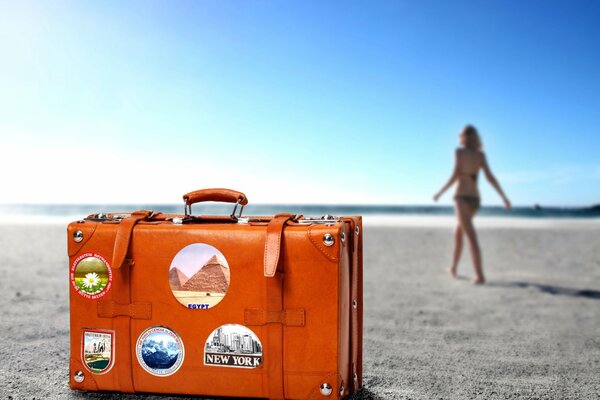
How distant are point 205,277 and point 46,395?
935 mm

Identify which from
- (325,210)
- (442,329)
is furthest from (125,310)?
(325,210)

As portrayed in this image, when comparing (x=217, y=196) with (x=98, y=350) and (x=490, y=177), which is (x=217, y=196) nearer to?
(x=98, y=350)

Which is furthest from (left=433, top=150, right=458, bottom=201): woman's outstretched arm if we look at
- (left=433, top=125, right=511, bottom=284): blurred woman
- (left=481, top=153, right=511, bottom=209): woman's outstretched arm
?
(left=481, top=153, right=511, bottom=209): woman's outstretched arm

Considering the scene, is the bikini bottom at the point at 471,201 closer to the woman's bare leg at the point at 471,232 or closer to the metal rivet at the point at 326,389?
the woman's bare leg at the point at 471,232

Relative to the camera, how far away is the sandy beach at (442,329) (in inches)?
103

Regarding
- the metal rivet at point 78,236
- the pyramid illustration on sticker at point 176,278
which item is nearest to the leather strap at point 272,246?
the pyramid illustration on sticker at point 176,278

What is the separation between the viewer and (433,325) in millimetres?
3891

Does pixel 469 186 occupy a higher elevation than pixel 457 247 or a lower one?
higher

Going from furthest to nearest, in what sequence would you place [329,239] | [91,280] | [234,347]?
[91,280] < [234,347] < [329,239]

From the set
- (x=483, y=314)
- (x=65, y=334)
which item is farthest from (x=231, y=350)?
(x=483, y=314)

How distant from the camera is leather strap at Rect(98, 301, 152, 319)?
2.34 meters

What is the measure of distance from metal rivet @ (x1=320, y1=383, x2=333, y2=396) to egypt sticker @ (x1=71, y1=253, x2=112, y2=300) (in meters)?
1.03

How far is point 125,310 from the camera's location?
7.72ft

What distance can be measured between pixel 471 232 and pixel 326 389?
4260 mm
